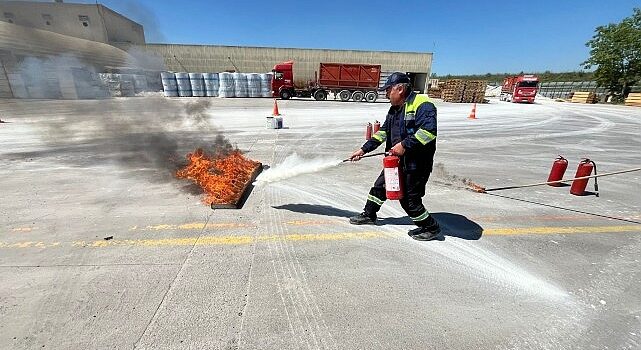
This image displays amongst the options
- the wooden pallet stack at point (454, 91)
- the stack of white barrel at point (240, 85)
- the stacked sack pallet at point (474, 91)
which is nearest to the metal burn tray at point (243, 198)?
the stack of white barrel at point (240, 85)

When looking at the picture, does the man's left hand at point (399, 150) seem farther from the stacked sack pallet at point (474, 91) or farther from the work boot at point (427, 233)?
the stacked sack pallet at point (474, 91)

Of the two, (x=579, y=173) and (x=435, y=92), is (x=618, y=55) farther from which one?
(x=579, y=173)

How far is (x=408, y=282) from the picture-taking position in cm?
277

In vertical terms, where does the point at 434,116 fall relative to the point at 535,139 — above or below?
above

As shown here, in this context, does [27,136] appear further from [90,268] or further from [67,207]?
[90,268]

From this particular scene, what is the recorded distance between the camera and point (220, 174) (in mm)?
5195

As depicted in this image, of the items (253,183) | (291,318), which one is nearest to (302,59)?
(253,183)

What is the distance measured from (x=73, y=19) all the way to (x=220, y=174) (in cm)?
487

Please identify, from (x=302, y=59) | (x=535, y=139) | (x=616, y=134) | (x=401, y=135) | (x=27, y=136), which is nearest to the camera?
(x=401, y=135)

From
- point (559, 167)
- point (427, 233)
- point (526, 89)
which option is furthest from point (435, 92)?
point (427, 233)

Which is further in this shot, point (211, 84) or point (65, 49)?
point (211, 84)

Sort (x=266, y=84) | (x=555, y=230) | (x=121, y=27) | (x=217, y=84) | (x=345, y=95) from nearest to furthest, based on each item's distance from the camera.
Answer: (x=555, y=230), (x=121, y=27), (x=345, y=95), (x=217, y=84), (x=266, y=84)

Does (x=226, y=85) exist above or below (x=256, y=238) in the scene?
above

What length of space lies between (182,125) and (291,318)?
10.1 meters
